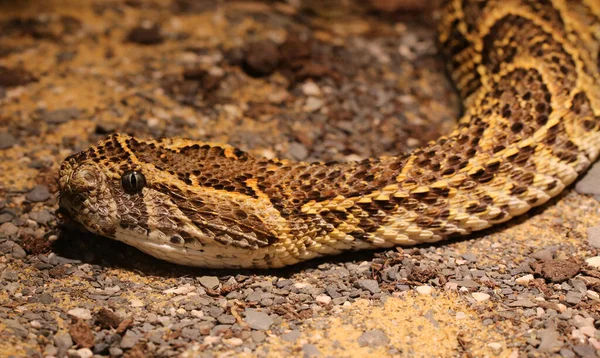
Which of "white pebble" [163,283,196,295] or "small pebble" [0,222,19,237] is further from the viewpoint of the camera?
"small pebble" [0,222,19,237]

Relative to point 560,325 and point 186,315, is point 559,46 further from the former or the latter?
point 186,315

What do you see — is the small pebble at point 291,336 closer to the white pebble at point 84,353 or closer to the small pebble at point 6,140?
the white pebble at point 84,353

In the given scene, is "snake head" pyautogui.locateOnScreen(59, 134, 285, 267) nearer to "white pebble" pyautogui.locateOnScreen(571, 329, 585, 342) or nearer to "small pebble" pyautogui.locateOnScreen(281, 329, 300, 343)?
"small pebble" pyautogui.locateOnScreen(281, 329, 300, 343)

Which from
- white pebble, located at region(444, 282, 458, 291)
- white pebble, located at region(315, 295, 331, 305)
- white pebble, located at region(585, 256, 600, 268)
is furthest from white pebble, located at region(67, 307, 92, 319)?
white pebble, located at region(585, 256, 600, 268)

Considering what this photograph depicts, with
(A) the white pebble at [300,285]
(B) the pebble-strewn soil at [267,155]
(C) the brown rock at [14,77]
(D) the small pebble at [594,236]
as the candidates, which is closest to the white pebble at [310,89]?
(B) the pebble-strewn soil at [267,155]

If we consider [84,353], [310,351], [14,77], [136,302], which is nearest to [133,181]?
[136,302]

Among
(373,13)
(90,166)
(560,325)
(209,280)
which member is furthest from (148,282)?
(373,13)
